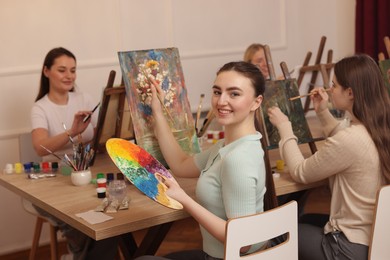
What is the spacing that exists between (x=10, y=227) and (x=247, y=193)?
2427 millimetres

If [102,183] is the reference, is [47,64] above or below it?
above

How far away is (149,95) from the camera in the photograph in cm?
272

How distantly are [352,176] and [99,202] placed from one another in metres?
0.95

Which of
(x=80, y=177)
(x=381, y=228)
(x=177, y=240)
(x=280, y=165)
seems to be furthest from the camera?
(x=177, y=240)

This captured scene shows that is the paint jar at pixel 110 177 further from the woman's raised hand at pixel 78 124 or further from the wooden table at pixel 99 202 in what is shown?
the woman's raised hand at pixel 78 124

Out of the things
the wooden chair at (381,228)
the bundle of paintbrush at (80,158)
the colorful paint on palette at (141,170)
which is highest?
the colorful paint on palette at (141,170)

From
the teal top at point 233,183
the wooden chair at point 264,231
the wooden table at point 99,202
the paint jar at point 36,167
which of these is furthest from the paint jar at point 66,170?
the wooden chair at point 264,231

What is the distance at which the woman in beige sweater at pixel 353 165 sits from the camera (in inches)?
96.7

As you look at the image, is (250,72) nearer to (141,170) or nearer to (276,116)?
(141,170)

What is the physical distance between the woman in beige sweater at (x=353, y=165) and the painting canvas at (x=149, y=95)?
54cm

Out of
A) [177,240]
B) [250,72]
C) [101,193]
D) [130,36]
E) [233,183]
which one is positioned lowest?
[177,240]

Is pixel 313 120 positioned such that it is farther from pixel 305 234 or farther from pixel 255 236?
pixel 255 236

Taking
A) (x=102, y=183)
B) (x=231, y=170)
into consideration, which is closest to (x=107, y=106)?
(x=102, y=183)

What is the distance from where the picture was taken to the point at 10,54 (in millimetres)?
3920
